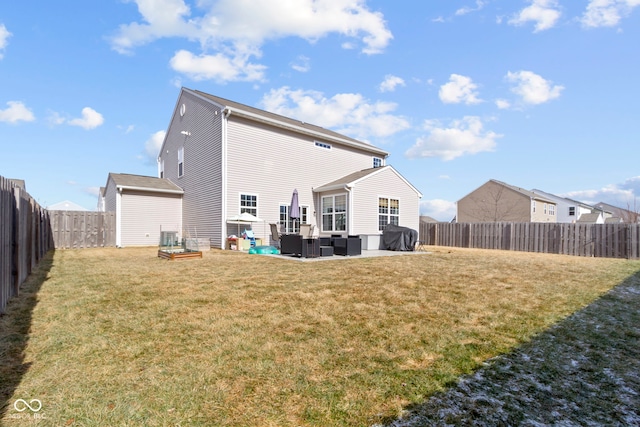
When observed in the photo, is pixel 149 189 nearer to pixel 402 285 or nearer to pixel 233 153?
pixel 233 153

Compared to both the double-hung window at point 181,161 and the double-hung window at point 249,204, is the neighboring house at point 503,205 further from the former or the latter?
the double-hung window at point 181,161

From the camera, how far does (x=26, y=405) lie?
2.34 metres

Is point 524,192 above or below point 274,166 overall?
above

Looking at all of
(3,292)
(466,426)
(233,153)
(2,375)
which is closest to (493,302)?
(466,426)

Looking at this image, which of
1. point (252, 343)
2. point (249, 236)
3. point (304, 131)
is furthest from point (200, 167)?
point (252, 343)

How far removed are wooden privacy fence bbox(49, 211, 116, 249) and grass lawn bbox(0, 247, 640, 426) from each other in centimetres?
1094

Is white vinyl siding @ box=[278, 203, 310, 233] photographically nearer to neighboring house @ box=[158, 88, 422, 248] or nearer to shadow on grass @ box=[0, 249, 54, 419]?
neighboring house @ box=[158, 88, 422, 248]

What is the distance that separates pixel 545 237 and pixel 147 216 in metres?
22.6

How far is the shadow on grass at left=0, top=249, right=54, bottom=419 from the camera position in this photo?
2578 millimetres

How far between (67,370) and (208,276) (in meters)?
4.78

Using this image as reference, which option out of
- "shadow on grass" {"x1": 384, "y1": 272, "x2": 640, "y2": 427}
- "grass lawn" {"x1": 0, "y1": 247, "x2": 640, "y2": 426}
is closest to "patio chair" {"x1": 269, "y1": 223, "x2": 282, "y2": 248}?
"grass lawn" {"x1": 0, "y1": 247, "x2": 640, "y2": 426}

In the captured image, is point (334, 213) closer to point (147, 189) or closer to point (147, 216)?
point (147, 189)

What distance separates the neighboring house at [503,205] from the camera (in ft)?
117

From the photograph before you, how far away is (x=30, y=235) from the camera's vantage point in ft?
25.5
